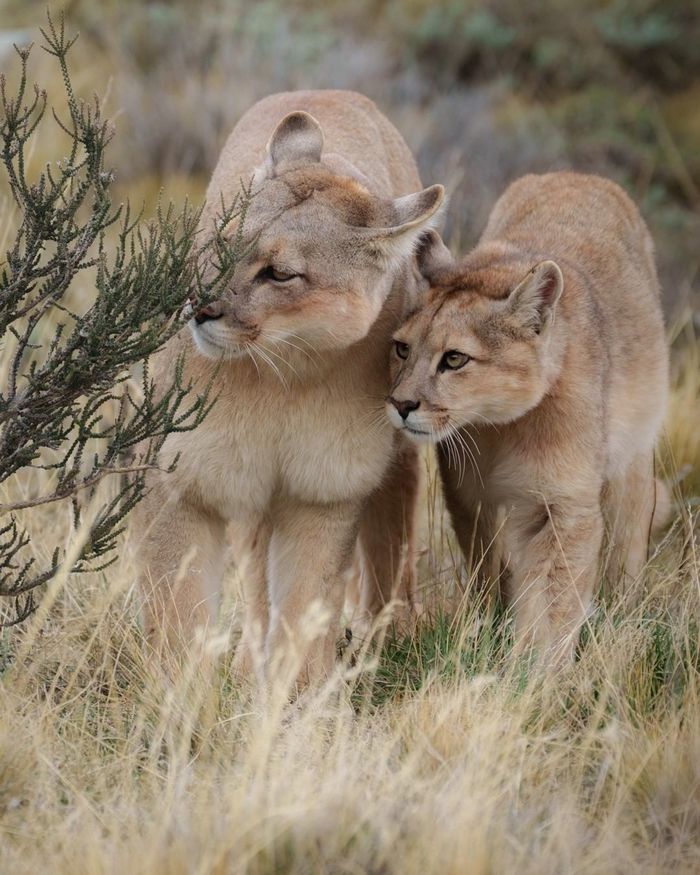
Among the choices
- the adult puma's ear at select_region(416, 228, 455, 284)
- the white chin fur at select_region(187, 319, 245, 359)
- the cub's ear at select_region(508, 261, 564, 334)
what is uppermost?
the adult puma's ear at select_region(416, 228, 455, 284)

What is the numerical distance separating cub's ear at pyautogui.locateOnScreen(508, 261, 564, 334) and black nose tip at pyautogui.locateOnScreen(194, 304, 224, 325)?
4.18 ft

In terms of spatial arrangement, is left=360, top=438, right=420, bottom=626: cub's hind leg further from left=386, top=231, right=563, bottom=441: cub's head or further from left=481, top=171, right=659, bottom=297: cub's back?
left=481, top=171, right=659, bottom=297: cub's back

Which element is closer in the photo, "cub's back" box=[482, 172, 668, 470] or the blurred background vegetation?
"cub's back" box=[482, 172, 668, 470]

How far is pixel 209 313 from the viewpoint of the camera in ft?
15.9

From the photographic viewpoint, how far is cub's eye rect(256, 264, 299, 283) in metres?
4.96

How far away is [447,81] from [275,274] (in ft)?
37.2

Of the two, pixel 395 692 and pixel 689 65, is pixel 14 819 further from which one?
pixel 689 65

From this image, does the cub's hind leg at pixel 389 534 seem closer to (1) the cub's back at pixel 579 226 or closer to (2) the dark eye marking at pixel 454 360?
(2) the dark eye marking at pixel 454 360

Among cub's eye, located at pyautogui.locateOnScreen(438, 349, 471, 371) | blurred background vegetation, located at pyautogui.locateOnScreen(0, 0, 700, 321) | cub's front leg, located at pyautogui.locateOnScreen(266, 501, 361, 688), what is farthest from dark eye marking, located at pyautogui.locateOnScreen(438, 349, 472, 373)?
blurred background vegetation, located at pyautogui.locateOnScreen(0, 0, 700, 321)

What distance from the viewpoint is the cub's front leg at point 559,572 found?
5.58m

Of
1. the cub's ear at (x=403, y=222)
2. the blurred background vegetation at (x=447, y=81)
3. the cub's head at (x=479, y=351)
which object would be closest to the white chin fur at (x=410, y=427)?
the cub's head at (x=479, y=351)

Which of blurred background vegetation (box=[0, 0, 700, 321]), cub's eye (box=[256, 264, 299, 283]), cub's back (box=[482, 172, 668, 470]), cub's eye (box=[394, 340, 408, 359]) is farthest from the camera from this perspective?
blurred background vegetation (box=[0, 0, 700, 321])

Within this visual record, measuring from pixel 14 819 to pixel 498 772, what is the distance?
1461 millimetres

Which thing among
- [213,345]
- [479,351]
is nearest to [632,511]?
[479,351]
